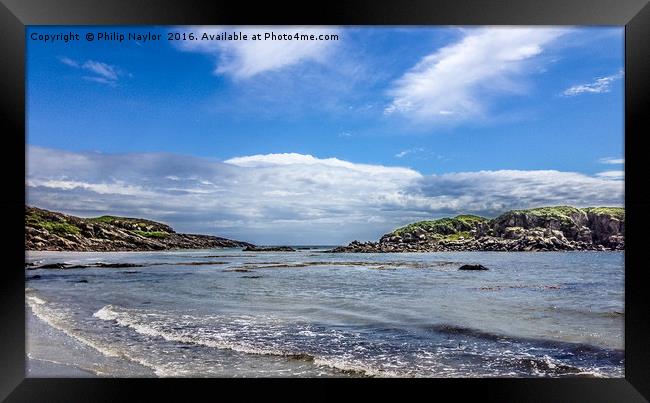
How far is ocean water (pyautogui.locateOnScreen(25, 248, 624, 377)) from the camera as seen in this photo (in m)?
4.00

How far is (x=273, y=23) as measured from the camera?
3.01 meters

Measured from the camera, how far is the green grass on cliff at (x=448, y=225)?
609 inches

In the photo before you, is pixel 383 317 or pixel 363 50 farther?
pixel 363 50

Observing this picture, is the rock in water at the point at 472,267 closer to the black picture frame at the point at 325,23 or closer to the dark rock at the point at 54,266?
the black picture frame at the point at 325,23

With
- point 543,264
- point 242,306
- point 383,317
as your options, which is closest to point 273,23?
point 383,317

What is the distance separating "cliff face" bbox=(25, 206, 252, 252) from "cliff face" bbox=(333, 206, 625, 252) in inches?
367

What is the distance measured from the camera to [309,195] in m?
11.8

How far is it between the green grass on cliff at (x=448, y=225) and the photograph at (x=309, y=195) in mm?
186

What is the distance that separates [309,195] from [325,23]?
29.2ft

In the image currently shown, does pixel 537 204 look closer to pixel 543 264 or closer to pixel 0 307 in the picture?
pixel 543 264

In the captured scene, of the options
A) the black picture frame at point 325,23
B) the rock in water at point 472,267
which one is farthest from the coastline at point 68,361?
the rock in water at point 472,267

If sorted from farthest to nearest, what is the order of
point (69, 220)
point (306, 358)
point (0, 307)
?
point (69, 220) < point (306, 358) < point (0, 307)

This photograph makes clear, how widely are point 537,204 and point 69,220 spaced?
578 inches

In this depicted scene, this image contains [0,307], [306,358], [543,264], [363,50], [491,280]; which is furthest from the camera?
[543,264]
